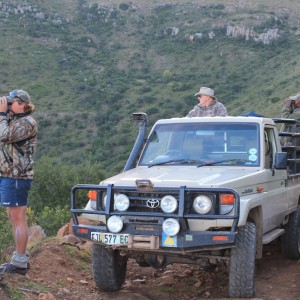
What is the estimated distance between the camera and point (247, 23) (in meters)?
61.4

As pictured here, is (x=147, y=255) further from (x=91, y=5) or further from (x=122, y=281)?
(x=91, y=5)

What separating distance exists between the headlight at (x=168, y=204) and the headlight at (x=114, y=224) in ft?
1.39

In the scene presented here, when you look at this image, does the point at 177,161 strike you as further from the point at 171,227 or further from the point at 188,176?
the point at 171,227

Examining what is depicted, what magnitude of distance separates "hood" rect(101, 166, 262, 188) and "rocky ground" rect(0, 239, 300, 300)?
3.87 feet

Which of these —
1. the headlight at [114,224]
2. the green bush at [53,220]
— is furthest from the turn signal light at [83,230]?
the green bush at [53,220]

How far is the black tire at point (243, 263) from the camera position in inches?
205

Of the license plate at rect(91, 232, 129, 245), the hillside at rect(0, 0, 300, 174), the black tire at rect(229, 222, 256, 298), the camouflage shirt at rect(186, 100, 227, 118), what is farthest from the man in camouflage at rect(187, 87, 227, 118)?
the hillside at rect(0, 0, 300, 174)

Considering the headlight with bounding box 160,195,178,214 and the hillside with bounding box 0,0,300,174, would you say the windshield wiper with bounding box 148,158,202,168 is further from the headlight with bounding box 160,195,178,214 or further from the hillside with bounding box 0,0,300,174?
the hillside with bounding box 0,0,300,174

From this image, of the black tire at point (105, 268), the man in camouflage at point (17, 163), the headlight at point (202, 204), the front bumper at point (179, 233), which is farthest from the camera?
the black tire at point (105, 268)

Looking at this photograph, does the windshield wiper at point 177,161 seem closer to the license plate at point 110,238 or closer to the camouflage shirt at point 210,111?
the license plate at point 110,238

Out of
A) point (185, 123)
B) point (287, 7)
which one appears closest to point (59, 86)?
point (287, 7)

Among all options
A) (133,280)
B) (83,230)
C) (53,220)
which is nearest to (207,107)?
(133,280)

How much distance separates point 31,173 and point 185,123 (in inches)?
77.8

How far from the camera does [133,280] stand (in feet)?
21.7
